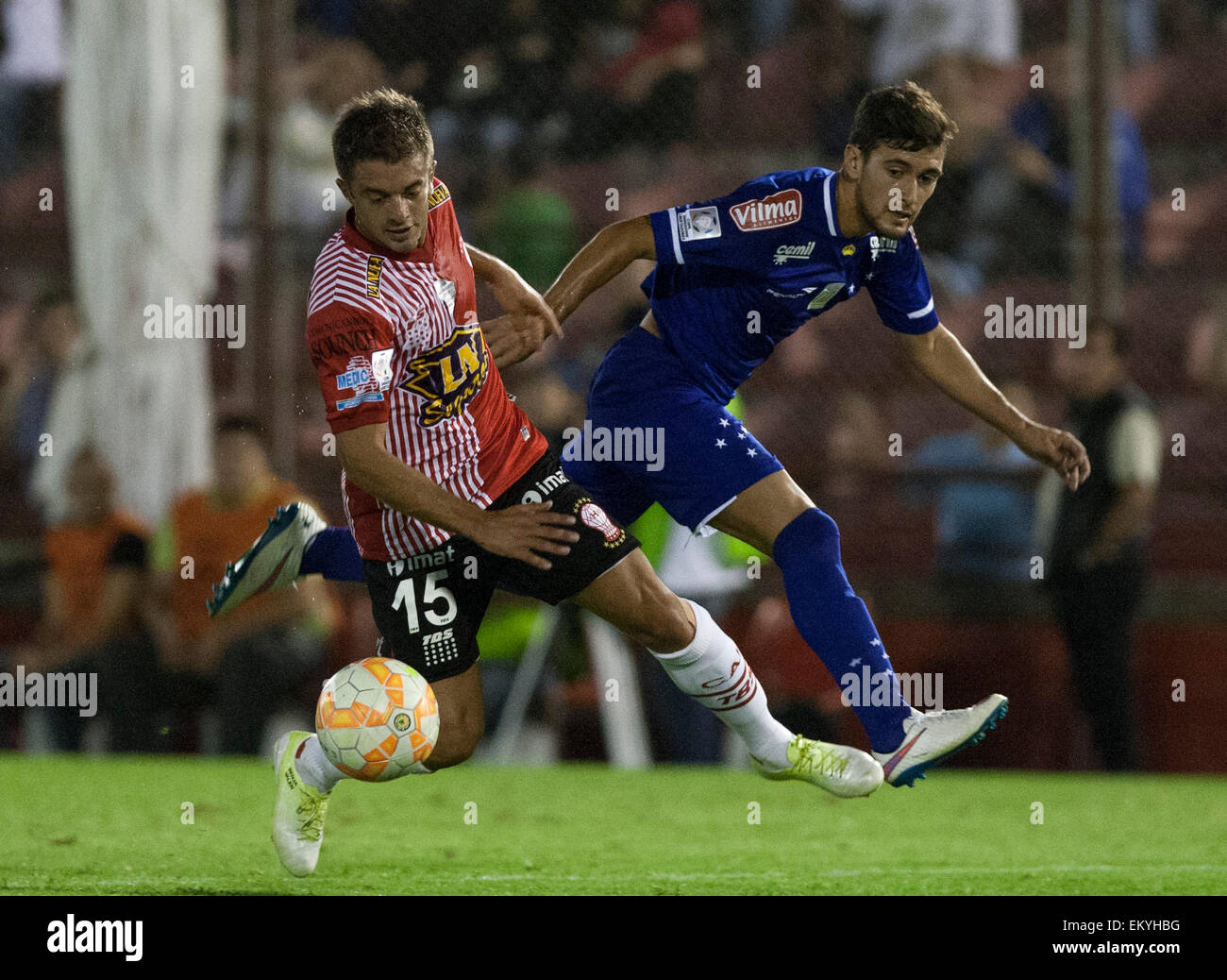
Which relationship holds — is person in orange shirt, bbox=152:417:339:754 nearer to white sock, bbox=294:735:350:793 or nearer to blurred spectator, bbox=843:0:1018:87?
white sock, bbox=294:735:350:793

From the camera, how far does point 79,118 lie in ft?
29.3

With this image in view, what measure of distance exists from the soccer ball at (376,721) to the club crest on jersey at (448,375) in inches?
27.3

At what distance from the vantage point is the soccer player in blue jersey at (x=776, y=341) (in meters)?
4.77

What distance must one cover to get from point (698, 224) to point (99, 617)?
14.7 ft

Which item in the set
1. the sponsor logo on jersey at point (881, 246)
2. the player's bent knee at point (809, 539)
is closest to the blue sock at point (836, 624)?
the player's bent knee at point (809, 539)

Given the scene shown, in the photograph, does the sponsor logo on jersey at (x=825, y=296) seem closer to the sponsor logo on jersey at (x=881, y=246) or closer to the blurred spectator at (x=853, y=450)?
the sponsor logo on jersey at (x=881, y=246)

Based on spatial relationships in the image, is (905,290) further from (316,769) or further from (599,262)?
(316,769)

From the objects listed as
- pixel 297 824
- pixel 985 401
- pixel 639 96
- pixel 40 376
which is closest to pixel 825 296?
pixel 985 401

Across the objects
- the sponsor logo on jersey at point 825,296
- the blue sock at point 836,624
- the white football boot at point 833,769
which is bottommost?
the white football boot at point 833,769

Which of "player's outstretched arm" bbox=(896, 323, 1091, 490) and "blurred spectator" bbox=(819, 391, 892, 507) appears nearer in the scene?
"player's outstretched arm" bbox=(896, 323, 1091, 490)

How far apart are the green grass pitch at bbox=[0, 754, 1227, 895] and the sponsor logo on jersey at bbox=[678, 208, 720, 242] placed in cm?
182

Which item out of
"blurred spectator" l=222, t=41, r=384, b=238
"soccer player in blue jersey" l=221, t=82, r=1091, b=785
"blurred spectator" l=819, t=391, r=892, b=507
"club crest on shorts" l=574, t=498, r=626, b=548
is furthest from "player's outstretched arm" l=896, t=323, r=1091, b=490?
"blurred spectator" l=222, t=41, r=384, b=238

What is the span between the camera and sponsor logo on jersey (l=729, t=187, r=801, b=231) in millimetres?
5004

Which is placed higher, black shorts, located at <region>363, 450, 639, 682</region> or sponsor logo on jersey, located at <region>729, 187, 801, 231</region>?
sponsor logo on jersey, located at <region>729, 187, 801, 231</region>
